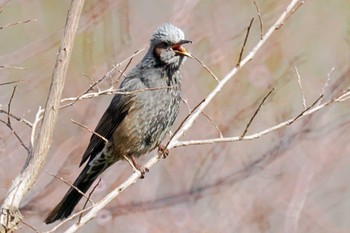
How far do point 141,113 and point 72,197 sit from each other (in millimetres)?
731

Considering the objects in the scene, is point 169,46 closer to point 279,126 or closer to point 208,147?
point 208,147

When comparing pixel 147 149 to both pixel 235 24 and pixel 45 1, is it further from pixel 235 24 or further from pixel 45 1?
pixel 45 1

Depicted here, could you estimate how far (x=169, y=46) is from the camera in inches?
226

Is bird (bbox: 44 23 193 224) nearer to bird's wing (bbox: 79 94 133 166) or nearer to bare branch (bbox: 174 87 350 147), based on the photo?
bird's wing (bbox: 79 94 133 166)

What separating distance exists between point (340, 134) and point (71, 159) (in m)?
1.99

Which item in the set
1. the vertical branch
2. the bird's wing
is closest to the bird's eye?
the bird's wing

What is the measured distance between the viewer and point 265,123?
6805 millimetres

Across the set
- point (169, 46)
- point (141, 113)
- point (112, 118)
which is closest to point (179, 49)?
point (169, 46)

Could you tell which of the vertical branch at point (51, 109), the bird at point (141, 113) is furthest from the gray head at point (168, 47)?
the vertical branch at point (51, 109)

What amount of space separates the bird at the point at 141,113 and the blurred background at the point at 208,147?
0.18 meters

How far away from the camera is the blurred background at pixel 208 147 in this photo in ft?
20.2

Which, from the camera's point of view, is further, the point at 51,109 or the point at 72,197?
the point at 72,197

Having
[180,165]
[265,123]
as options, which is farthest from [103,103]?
[265,123]

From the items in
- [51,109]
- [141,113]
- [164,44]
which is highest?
[164,44]
